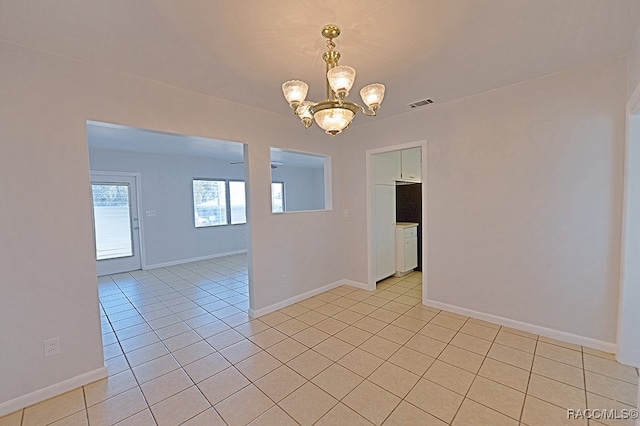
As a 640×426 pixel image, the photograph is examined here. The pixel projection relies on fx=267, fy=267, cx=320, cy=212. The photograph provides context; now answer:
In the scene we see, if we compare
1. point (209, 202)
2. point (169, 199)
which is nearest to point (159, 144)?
point (169, 199)

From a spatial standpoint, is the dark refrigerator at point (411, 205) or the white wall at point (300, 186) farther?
the white wall at point (300, 186)

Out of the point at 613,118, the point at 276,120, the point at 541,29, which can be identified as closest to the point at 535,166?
the point at 613,118

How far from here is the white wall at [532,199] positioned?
2.27m

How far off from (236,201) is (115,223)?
2677 mm

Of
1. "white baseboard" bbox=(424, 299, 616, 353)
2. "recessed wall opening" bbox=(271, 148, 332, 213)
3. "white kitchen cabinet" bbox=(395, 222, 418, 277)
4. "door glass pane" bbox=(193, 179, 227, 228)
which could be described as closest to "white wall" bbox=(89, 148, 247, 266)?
"door glass pane" bbox=(193, 179, 227, 228)

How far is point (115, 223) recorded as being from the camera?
5383 millimetres

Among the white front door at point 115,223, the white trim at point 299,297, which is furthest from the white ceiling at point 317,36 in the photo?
the white front door at point 115,223

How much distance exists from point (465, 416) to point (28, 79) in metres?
3.67

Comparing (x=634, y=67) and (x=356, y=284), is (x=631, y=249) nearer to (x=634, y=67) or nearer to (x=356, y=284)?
(x=634, y=67)

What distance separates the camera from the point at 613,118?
2.19m

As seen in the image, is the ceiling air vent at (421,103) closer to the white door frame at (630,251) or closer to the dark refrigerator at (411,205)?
the white door frame at (630,251)

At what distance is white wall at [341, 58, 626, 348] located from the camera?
227 cm

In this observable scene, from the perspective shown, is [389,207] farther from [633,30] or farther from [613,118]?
[633,30]

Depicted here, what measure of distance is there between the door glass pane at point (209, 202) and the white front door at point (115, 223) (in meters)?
1.25
